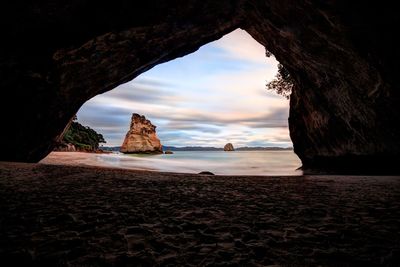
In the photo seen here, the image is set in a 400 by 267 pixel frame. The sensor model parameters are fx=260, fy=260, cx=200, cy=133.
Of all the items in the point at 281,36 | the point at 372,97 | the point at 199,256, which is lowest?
the point at 199,256

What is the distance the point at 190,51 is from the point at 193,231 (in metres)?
11.8

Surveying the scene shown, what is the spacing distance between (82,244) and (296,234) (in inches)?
66.4

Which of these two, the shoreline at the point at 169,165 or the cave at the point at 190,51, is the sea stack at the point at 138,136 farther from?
the cave at the point at 190,51

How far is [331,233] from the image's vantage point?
7.27ft

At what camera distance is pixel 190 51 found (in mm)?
13016

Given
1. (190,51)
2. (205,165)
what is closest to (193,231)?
(190,51)

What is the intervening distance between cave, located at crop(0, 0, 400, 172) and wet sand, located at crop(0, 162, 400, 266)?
564 centimetres

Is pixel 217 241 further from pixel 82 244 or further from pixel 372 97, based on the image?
pixel 372 97

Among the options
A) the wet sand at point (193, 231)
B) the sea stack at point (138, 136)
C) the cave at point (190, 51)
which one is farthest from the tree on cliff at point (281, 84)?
the sea stack at point (138, 136)

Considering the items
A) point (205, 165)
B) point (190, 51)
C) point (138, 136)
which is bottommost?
point (205, 165)

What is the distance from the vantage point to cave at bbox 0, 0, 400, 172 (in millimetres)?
7488

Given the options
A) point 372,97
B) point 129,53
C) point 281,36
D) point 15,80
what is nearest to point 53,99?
point 15,80

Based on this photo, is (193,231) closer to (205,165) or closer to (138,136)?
(205,165)

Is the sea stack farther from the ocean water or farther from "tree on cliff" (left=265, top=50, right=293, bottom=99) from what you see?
"tree on cliff" (left=265, top=50, right=293, bottom=99)
